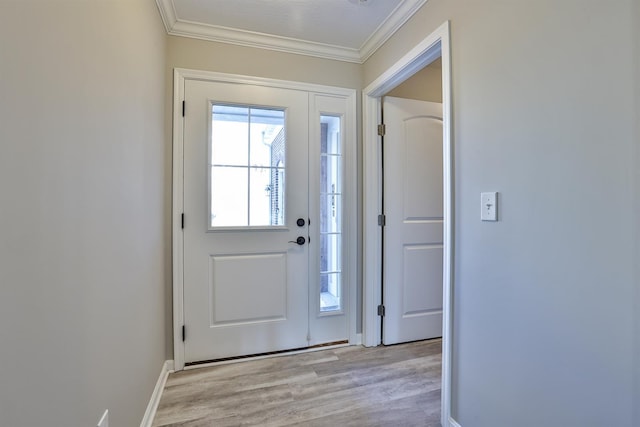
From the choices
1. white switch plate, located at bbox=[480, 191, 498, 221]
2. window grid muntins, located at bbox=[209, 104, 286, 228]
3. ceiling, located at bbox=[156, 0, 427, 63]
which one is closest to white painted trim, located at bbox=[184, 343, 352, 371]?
window grid muntins, located at bbox=[209, 104, 286, 228]

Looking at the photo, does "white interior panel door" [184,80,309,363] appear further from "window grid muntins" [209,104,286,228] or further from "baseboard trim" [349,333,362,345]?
"baseboard trim" [349,333,362,345]

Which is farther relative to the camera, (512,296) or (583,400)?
(512,296)

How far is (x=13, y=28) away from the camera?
61 centimetres

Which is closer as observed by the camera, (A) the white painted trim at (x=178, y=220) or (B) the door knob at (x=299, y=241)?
(A) the white painted trim at (x=178, y=220)

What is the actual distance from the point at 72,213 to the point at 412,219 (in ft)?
7.29

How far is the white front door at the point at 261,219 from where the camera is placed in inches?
85.0

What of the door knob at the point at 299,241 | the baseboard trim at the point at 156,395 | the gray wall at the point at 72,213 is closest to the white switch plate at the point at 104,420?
the gray wall at the point at 72,213

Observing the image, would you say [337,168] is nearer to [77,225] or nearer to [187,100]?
[187,100]

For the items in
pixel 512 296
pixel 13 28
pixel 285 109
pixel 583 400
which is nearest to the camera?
pixel 13 28

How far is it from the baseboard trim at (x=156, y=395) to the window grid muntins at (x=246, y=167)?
1010 mm

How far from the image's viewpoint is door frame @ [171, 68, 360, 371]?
210 cm

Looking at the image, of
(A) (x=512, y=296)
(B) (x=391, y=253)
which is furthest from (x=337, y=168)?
(A) (x=512, y=296)

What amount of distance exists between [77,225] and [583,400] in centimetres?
167

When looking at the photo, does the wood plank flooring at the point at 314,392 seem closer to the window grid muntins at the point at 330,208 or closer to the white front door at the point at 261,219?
the white front door at the point at 261,219
